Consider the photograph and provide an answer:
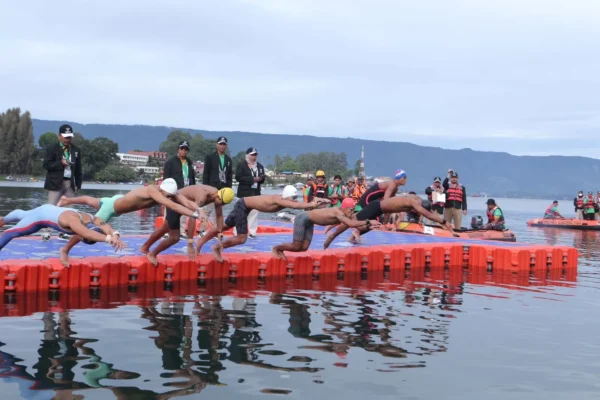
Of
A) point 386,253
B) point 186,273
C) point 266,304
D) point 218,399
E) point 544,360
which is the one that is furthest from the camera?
point 386,253

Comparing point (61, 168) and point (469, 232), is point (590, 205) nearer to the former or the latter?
point (469, 232)

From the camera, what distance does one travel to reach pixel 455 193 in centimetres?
2338

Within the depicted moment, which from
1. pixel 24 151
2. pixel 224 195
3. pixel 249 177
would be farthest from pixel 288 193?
pixel 24 151

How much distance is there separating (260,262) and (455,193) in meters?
11.5

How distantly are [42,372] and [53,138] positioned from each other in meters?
162

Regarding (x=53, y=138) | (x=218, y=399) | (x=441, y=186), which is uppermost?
(x=53, y=138)

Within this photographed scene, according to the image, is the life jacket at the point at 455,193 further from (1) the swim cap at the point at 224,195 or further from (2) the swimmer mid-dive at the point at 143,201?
(2) the swimmer mid-dive at the point at 143,201

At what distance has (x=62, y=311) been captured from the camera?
387 inches

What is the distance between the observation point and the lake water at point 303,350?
677 centimetres

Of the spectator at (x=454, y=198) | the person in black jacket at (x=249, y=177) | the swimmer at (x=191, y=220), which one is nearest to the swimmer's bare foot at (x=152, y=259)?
the swimmer at (x=191, y=220)

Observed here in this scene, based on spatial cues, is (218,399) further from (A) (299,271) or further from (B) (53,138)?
(B) (53,138)

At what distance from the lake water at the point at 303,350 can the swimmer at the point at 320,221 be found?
66.3 inches

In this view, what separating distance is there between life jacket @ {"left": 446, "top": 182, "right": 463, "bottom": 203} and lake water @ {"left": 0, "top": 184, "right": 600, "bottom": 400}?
11.7m

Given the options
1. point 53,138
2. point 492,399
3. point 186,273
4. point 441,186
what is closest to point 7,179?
point 53,138
